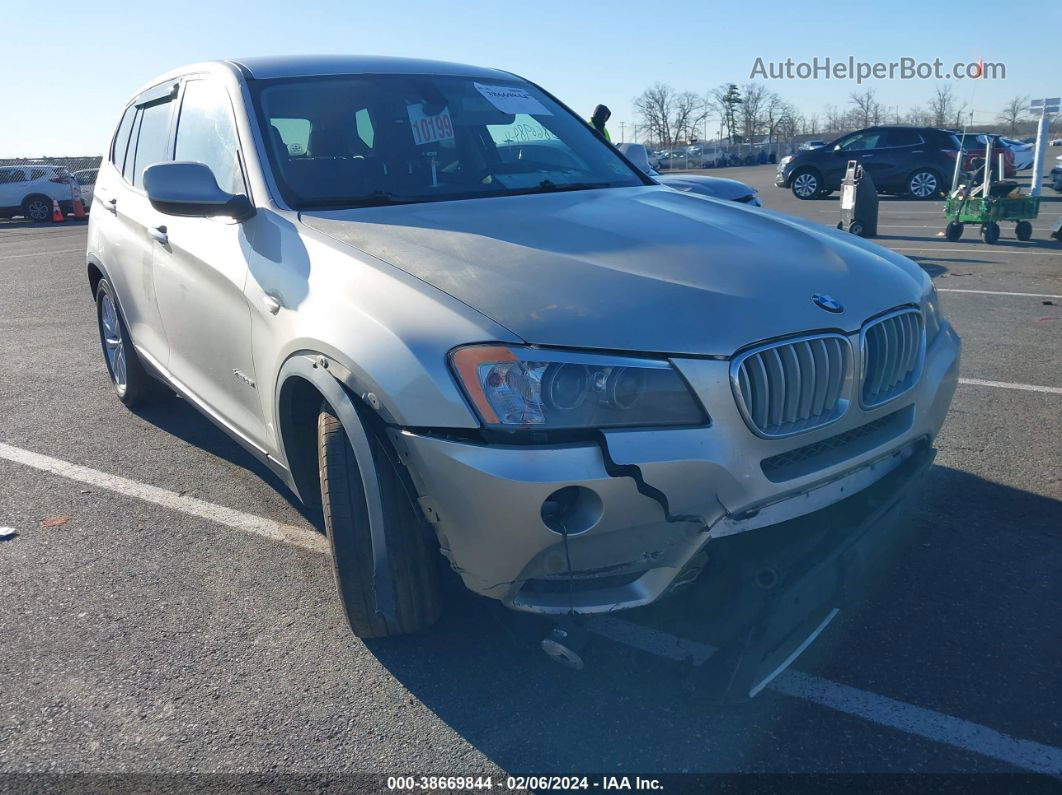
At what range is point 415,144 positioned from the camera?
3.75 metres

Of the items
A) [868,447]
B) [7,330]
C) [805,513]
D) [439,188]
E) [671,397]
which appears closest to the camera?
[671,397]

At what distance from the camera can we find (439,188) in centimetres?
358

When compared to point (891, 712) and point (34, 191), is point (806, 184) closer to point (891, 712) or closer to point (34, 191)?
point (34, 191)

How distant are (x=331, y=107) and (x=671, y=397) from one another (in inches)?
85.1

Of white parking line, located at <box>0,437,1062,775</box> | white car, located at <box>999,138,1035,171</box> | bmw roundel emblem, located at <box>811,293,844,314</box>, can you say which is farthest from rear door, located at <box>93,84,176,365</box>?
white car, located at <box>999,138,1035,171</box>

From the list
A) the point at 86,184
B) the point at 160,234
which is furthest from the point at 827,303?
the point at 86,184

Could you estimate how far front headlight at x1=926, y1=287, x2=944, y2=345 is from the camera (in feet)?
10.3

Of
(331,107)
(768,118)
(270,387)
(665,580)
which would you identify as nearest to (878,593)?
(665,580)

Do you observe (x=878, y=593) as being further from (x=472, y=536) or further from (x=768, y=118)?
(x=768, y=118)

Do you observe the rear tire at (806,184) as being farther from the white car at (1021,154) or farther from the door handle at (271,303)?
the door handle at (271,303)

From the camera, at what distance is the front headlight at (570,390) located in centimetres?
227

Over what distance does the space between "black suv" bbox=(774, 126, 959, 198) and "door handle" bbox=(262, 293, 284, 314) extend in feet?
61.8

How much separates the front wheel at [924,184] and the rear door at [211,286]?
1878 cm

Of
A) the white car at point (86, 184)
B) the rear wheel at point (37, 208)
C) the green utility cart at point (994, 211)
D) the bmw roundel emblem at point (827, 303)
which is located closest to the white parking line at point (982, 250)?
the green utility cart at point (994, 211)
